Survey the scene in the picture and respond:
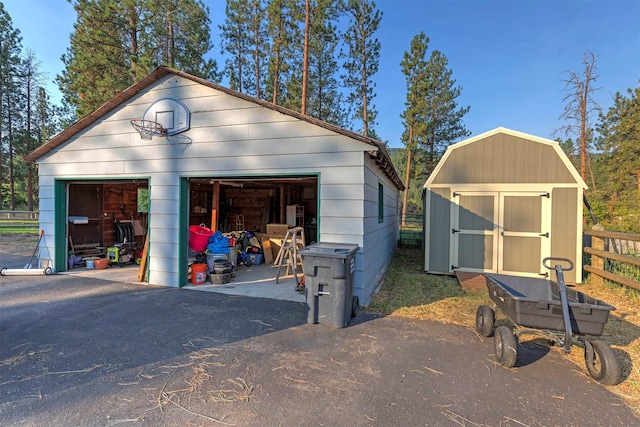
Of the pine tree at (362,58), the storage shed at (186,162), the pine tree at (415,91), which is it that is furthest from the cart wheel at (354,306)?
the pine tree at (362,58)

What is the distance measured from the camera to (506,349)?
284 centimetres

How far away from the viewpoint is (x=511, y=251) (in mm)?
6793

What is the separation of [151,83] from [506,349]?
7.50 meters

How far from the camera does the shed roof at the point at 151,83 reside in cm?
480

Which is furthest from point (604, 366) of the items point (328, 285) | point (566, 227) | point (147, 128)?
point (147, 128)

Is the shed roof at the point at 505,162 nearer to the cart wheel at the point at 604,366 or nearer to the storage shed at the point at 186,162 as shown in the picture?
the storage shed at the point at 186,162

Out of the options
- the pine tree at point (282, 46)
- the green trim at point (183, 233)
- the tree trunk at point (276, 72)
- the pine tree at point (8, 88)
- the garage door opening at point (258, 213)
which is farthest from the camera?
the pine tree at point (8, 88)

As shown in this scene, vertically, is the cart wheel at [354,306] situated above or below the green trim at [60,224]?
below

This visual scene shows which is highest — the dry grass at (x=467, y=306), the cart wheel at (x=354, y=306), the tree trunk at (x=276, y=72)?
the tree trunk at (x=276, y=72)

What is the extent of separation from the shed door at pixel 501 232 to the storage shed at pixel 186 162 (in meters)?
2.24

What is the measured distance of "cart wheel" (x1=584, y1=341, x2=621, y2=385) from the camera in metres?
2.49

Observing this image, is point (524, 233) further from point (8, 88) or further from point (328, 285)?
point (8, 88)

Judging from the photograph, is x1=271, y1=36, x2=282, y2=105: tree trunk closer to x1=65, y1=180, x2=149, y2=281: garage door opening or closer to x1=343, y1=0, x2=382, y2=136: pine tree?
x1=343, y1=0, x2=382, y2=136: pine tree

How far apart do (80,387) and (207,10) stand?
55.5 ft
